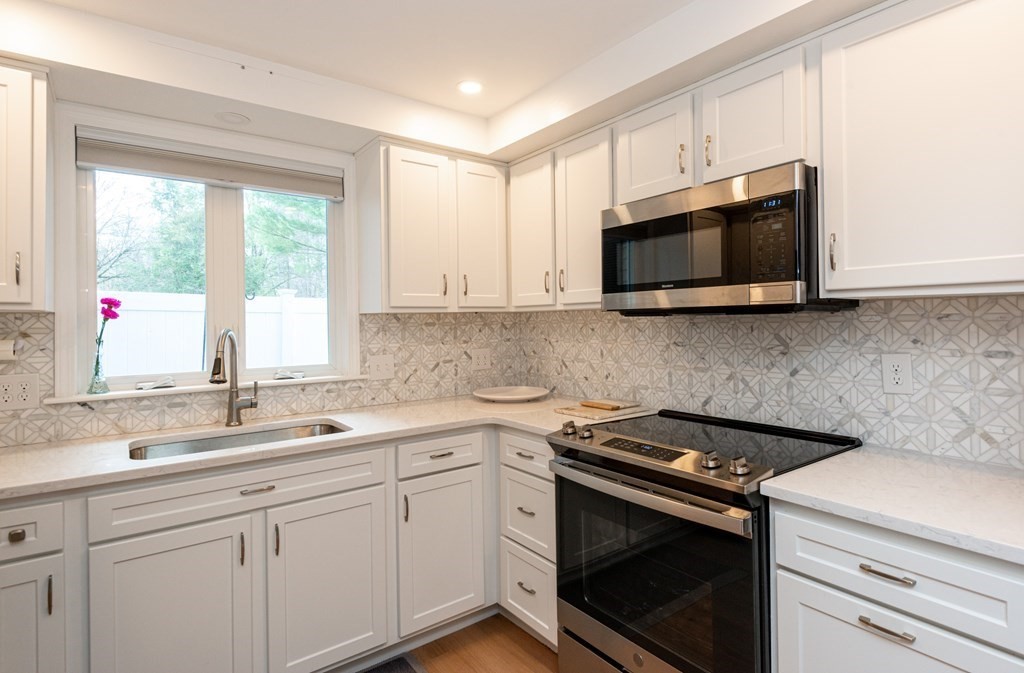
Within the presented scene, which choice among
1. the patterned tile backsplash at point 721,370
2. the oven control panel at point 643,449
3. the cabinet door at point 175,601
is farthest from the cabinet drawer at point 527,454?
the cabinet door at point 175,601

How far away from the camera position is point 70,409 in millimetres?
1987

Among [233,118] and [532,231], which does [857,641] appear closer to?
[532,231]

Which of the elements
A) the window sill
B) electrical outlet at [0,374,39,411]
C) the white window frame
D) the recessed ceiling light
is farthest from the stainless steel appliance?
electrical outlet at [0,374,39,411]

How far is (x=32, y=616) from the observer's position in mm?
1454

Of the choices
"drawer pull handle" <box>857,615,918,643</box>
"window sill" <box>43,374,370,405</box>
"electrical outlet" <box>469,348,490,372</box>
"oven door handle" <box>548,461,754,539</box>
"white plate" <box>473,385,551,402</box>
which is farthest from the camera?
"electrical outlet" <box>469,348,490,372</box>

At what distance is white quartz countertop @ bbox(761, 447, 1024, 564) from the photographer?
3.37 feet

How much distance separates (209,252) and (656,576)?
2.24 meters

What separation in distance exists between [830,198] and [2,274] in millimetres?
2535

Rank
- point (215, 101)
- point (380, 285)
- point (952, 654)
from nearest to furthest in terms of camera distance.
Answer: point (952, 654)
point (215, 101)
point (380, 285)

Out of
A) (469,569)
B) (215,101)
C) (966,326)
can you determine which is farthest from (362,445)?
(966,326)

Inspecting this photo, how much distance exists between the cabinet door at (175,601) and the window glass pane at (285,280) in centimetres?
98

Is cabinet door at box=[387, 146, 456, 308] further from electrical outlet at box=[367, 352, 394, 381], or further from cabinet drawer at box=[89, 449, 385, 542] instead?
cabinet drawer at box=[89, 449, 385, 542]

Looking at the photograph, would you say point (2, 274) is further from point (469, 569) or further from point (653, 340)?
point (653, 340)

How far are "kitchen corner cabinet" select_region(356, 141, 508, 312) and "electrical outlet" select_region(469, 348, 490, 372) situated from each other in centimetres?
41
